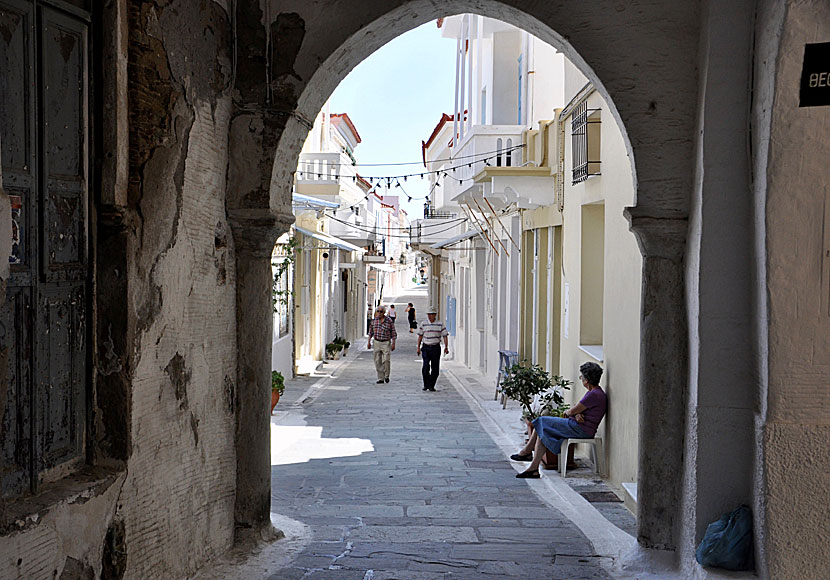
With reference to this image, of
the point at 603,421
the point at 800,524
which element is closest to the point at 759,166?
the point at 800,524

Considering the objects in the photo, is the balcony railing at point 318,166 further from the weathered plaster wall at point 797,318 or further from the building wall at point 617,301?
the weathered plaster wall at point 797,318

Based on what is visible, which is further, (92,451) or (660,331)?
(660,331)

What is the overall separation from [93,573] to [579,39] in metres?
3.70

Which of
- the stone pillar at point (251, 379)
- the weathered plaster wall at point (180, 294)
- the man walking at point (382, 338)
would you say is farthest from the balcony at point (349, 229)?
the weathered plaster wall at point (180, 294)

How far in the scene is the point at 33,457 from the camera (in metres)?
3.67

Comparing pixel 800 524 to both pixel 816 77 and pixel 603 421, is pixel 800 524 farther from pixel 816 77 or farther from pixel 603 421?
pixel 603 421

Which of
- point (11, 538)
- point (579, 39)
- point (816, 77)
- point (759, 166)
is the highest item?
point (579, 39)

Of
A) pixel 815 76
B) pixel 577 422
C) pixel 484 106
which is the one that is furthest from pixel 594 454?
pixel 484 106

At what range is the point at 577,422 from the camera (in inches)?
343

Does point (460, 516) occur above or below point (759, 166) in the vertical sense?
below

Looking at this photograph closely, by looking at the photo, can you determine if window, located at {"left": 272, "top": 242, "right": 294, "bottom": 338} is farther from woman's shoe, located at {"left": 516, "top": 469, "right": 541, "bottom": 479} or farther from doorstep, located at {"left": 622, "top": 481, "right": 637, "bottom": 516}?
doorstep, located at {"left": 622, "top": 481, "right": 637, "bottom": 516}

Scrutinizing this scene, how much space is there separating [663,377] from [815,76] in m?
1.77

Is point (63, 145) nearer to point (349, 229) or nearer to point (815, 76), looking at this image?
point (815, 76)

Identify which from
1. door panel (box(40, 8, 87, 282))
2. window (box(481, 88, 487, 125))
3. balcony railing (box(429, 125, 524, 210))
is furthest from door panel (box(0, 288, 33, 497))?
window (box(481, 88, 487, 125))
